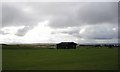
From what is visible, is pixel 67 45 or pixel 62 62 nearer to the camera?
pixel 62 62

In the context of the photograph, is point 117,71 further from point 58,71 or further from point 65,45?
point 65,45

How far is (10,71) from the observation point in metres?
16.4

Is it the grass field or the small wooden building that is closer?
the grass field

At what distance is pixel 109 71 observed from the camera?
16.1 m

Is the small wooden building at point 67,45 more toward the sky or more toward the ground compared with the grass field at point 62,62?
more toward the sky

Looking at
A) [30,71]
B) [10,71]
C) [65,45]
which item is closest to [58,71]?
[30,71]

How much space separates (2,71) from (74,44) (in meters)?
44.9

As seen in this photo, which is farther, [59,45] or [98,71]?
[59,45]

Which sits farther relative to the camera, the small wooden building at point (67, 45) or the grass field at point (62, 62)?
the small wooden building at point (67, 45)

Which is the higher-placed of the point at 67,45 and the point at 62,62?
the point at 67,45

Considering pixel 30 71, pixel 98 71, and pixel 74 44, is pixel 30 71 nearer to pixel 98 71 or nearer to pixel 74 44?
pixel 98 71

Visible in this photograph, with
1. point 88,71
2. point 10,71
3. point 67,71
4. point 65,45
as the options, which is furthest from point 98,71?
point 65,45

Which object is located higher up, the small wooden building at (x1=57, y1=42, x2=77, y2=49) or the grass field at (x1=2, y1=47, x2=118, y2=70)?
the small wooden building at (x1=57, y1=42, x2=77, y2=49)

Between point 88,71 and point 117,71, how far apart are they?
75.7 inches
